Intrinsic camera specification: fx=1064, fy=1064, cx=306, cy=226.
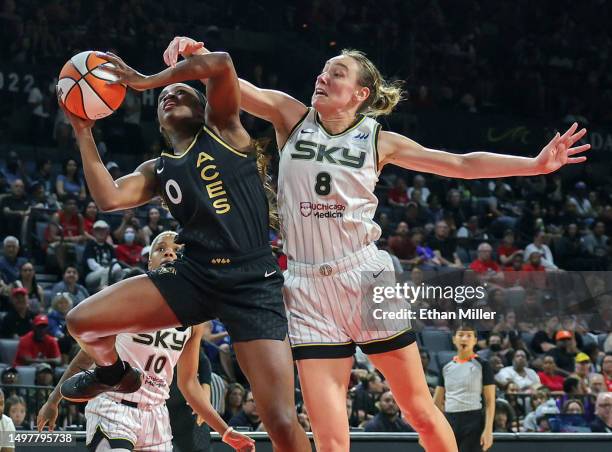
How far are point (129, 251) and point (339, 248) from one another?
7.91 meters

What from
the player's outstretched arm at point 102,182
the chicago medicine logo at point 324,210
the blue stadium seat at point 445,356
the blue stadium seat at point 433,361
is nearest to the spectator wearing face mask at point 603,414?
the blue stadium seat at point 445,356

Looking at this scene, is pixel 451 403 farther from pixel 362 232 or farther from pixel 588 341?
pixel 362 232

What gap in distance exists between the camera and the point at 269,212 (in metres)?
5.22

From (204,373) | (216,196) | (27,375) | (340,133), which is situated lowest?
(27,375)

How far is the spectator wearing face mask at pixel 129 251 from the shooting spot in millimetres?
12789

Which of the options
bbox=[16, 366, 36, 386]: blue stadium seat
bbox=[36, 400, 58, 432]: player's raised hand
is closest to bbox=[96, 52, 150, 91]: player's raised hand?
bbox=[36, 400, 58, 432]: player's raised hand

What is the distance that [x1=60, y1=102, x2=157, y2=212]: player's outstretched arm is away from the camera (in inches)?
191

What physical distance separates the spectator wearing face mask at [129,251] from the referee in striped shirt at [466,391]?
4394mm

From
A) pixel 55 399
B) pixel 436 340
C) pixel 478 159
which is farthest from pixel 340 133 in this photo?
pixel 436 340

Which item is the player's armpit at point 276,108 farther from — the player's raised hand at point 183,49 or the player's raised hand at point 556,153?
the player's raised hand at point 556,153

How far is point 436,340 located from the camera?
13078mm

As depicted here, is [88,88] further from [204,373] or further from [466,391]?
[466,391]

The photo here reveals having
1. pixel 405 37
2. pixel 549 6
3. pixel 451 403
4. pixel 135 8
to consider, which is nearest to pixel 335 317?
pixel 451 403

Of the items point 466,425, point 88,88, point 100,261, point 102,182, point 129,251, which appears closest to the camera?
point 102,182
